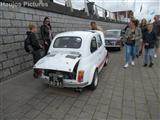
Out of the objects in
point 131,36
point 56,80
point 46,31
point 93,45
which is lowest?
point 56,80

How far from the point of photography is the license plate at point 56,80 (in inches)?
159

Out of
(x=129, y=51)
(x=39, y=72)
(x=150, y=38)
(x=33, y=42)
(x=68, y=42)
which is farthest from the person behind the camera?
(x=129, y=51)

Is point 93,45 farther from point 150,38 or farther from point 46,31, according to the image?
point 150,38

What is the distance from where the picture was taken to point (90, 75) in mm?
4328

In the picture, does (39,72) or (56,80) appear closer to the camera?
(56,80)

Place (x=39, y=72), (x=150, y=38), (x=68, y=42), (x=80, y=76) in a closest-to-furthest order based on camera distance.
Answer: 1. (x=80, y=76)
2. (x=39, y=72)
3. (x=68, y=42)
4. (x=150, y=38)

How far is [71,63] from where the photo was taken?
4.08m

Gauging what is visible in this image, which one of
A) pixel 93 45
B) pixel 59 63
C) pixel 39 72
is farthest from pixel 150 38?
pixel 39 72

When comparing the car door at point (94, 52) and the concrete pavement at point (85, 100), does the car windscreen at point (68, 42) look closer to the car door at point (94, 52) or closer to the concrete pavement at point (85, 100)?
the car door at point (94, 52)

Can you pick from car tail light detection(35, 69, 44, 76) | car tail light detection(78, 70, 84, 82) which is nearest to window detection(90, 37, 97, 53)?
car tail light detection(78, 70, 84, 82)

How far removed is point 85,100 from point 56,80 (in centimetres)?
87

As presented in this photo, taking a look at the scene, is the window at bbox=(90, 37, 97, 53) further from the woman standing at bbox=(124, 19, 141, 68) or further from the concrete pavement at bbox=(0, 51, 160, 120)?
the woman standing at bbox=(124, 19, 141, 68)

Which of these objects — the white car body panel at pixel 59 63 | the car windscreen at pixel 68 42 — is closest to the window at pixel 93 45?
the car windscreen at pixel 68 42

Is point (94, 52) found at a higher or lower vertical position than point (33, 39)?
lower
